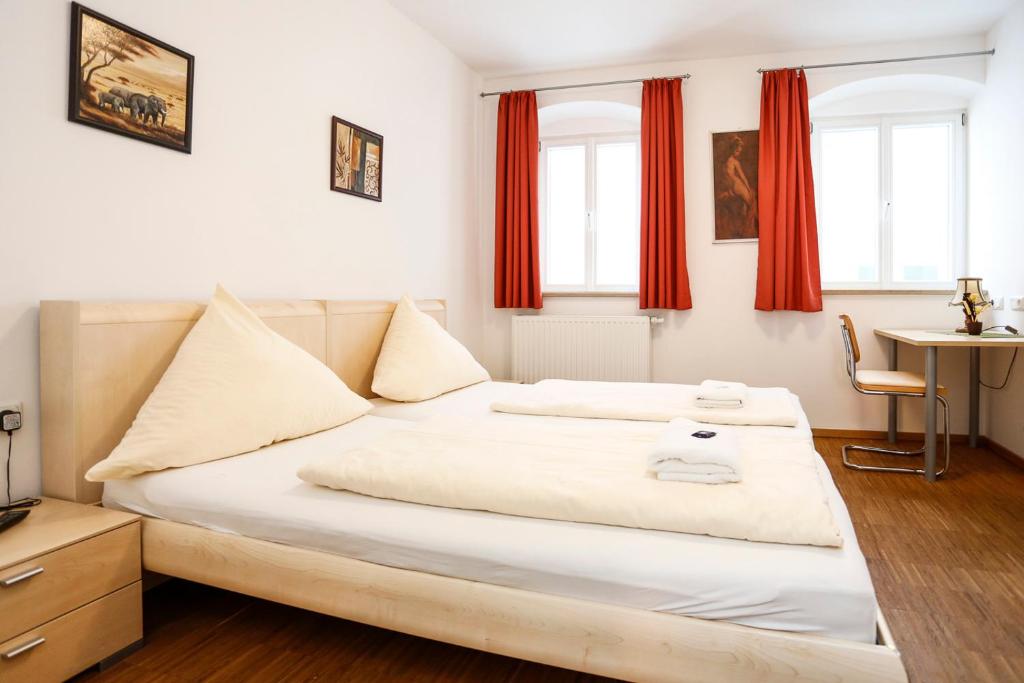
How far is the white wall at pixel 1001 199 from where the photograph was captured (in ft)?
11.6

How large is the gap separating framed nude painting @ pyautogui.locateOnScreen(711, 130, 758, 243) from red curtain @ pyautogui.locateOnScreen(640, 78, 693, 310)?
279 mm

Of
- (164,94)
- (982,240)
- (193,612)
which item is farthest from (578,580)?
(982,240)

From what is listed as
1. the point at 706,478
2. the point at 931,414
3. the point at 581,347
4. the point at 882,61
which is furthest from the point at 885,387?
the point at 706,478

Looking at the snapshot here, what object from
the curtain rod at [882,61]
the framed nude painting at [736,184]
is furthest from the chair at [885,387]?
the curtain rod at [882,61]

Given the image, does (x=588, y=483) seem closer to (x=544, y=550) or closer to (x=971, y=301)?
(x=544, y=550)

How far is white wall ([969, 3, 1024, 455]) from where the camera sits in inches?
139

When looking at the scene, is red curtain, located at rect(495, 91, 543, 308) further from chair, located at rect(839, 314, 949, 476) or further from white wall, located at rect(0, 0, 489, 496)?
chair, located at rect(839, 314, 949, 476)

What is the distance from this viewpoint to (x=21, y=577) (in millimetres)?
1409

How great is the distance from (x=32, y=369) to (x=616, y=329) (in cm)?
351

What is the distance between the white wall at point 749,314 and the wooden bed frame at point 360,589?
3407 millimetres

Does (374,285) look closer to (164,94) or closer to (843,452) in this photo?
(164,94)

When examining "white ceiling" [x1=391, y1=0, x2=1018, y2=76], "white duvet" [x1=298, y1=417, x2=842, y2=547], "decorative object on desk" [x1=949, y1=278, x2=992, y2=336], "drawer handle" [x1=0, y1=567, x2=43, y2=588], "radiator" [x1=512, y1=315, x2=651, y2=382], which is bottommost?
"drawer handle" [x1=0, y1=567, x2=43, y2=588]

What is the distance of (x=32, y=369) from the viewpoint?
1.86 m

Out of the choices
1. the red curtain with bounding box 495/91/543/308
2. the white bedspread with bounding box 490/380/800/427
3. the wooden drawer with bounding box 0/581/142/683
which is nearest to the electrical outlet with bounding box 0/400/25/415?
the wooden drawer with bounding box 0/581/142/683
